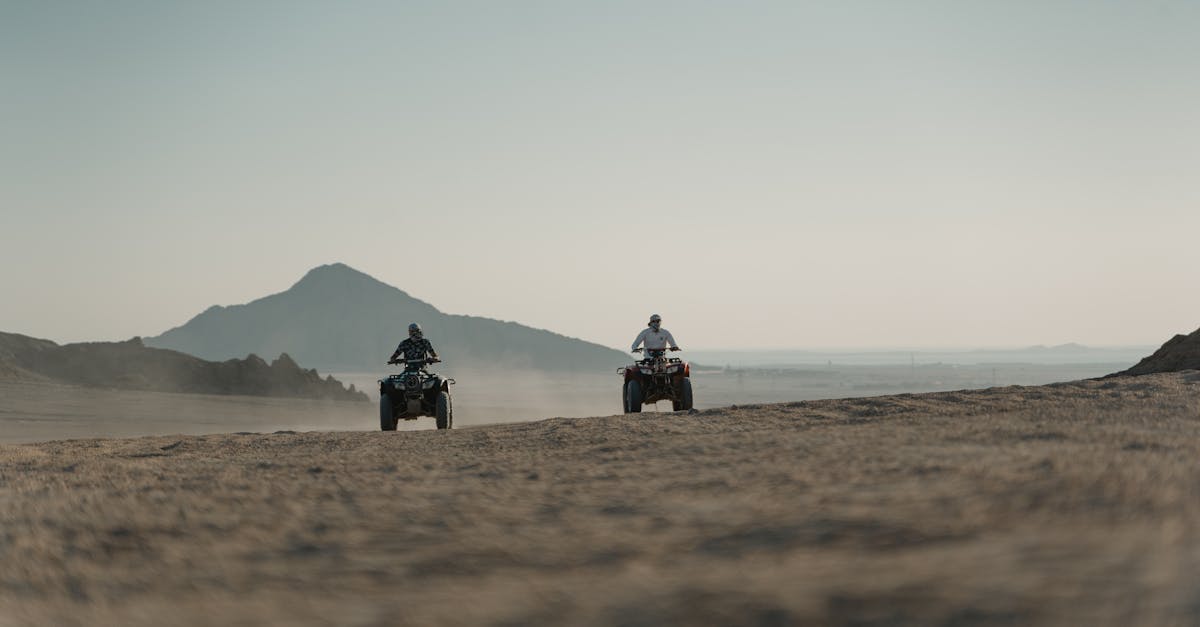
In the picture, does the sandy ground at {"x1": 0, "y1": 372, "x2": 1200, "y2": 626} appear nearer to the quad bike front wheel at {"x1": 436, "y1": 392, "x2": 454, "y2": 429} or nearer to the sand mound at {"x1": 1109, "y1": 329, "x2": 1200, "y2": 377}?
the quad bike front wheel at {"x1": 436, "y1": 392, "x2": 454, "y2": 429}

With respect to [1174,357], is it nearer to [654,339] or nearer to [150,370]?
[654,339]

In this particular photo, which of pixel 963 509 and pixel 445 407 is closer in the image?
pixel 963 509

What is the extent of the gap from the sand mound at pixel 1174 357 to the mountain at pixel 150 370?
240 feet

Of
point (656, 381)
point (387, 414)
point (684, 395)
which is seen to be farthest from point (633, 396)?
point (387, 414)

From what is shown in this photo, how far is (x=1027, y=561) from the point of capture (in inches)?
143

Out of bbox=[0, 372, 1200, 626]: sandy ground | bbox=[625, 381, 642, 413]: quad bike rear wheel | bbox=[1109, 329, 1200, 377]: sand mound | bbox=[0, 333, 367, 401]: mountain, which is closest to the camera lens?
A: bbox=[0, 372, 1200, 626]: sandy ground

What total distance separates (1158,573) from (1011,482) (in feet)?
5.67

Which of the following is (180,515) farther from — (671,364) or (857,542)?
(671,364)

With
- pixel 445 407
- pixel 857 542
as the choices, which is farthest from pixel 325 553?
pixel 445 407

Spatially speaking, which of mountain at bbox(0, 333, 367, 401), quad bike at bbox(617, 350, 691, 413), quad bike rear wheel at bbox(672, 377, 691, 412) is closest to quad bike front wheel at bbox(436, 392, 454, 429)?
quad bike at bbox(617, 350, 691, 413)

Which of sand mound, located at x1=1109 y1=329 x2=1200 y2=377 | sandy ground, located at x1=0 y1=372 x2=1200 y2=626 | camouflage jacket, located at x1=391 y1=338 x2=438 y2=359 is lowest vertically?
sandy ground, located at x1=0 y1=372 x2=1200 y2=626

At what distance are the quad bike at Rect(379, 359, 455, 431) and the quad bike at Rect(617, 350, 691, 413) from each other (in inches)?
139

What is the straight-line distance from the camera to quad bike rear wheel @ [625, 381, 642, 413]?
18.4m

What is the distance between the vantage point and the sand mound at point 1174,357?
19938 millimetres
